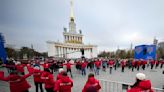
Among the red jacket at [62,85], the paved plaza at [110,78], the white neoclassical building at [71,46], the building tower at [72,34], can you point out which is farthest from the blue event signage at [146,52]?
the building tower at [72,34]

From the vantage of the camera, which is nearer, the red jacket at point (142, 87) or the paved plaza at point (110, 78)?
the red jacket at point (142, 87)

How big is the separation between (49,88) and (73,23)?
10634cm

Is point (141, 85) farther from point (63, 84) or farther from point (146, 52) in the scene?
point (146, 52)

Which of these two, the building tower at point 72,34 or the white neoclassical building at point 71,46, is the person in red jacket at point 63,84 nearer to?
the white neoclassical building at point 71,46

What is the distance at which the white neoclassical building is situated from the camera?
281 ft

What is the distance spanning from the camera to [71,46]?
319ft

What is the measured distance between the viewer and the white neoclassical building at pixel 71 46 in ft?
281

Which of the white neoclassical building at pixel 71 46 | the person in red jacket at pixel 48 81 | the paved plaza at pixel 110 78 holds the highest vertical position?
the white neoclassical building at pixel 71 46

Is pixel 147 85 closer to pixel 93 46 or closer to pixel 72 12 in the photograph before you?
pixel 93 46

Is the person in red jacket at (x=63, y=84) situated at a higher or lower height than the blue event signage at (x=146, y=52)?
lower

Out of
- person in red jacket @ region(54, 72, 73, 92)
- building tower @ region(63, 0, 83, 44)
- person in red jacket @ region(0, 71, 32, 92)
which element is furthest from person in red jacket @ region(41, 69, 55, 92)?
building tower @ region(63, 0, 83, 44)

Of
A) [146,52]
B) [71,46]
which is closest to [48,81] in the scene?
[146,52]

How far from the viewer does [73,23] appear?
11088 centimetres

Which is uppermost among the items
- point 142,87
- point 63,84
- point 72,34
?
point 72,34
